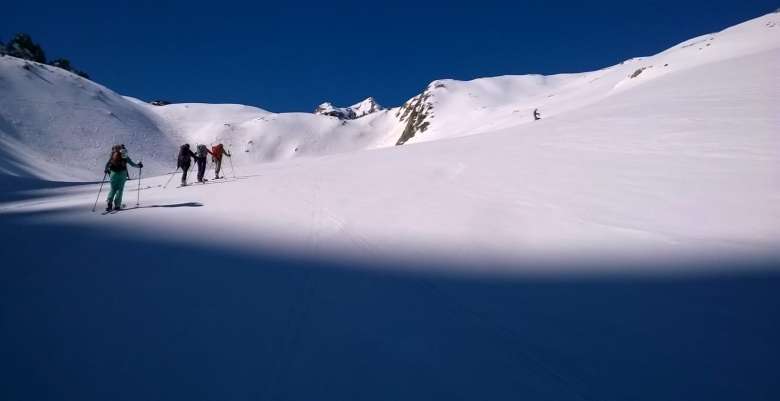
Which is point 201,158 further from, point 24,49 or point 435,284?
point 24,49

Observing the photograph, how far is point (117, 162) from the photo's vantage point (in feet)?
33.7

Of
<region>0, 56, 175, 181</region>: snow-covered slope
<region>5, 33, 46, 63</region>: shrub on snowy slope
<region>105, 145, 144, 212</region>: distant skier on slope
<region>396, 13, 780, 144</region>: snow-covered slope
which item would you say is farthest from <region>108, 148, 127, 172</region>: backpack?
<region>5, 33, 46, 63</region>: shrub on snowy slope

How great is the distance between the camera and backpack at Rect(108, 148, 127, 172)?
1023 centimetres

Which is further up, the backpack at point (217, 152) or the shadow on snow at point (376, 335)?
the backpack at point (217, 152)

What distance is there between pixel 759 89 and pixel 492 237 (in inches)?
625

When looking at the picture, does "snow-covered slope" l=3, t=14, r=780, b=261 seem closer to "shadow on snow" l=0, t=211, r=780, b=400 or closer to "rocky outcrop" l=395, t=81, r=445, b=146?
"shadow on snow" l=0, t=211, r=780, b=400

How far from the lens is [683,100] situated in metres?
16.7

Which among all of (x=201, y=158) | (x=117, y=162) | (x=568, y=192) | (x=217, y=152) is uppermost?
(x=217, y=152)

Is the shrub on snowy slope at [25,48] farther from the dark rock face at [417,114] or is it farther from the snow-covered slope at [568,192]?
the snow-covered slope at [568,192]

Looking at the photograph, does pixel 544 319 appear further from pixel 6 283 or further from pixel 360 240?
pixel 6 283

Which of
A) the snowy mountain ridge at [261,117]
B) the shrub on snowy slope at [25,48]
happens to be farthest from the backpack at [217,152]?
the shrub on snowy slope at [25,48]

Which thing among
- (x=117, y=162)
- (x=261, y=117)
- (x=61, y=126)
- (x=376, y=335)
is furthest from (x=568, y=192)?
(x=261, y=117)

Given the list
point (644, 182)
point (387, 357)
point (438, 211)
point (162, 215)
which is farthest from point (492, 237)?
point (162, 215)

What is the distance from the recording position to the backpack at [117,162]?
10227mm
